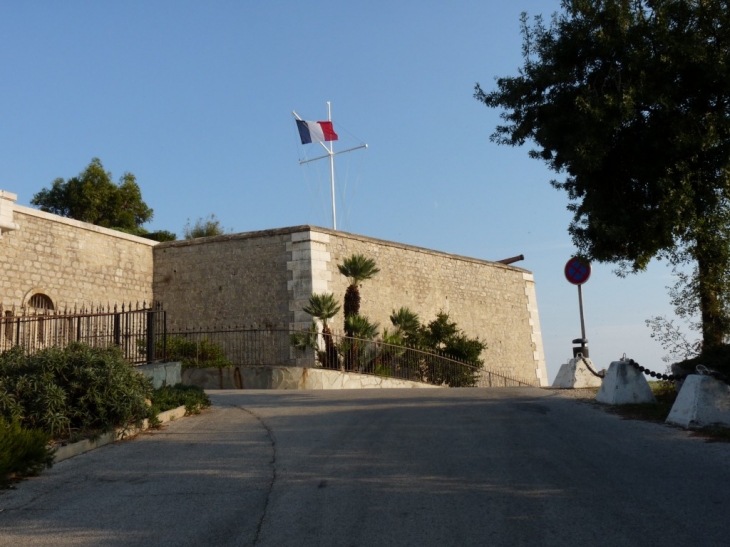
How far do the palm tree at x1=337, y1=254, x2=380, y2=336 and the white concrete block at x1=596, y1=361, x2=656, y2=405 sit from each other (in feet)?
43.8

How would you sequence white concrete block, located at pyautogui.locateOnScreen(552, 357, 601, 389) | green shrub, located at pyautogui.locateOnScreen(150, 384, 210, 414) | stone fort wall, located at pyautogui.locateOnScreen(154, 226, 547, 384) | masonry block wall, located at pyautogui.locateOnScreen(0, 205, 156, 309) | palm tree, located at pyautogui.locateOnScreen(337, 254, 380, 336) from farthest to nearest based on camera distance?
palm tree, located at pyautogui.locateOnScreen(337, 254, 380, 336)
stone fort wall, located at pyautogui.locateOnScreen(154, 226, 547, 384)
masonry block wall, located at pyautogui.locateOnScreen(0, 205, 156, 309)
white concrete block, located at pyautogui.locateOnScreen(552, 357, 601, 389)
green shrub, located at pyautogui.locateOnScreen(150, 384, 210, 414)

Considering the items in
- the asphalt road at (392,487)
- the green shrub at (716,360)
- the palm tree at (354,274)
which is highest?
the palm tree at (354,274)

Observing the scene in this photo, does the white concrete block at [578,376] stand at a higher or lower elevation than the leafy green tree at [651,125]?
lower

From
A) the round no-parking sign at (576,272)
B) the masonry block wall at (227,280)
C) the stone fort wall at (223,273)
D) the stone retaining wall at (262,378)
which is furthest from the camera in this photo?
the masonry block wall at (227,280)

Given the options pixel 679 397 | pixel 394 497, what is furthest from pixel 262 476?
pixel 679 397

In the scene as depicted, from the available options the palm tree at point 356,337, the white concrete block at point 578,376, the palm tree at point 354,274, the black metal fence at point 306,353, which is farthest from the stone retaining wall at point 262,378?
the white concrete block at point 578,376

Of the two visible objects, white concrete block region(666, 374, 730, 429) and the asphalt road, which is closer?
the asphalt road

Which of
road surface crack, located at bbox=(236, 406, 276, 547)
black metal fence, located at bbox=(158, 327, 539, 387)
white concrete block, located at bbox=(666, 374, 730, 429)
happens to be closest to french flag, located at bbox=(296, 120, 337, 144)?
black metal fence, located at bbox=(158, 327, 539, 387)

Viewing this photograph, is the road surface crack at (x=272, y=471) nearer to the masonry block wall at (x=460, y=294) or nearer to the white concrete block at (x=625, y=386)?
the white concrete block at (x=625, y=386)

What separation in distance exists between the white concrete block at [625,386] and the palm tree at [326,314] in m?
11.7

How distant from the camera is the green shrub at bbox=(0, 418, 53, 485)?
7656mm

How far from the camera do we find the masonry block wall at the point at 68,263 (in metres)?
21.0

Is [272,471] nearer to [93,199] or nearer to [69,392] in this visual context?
[69,392]

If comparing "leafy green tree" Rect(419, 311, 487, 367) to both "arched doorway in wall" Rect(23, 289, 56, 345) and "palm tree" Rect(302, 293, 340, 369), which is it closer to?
"palm tree" Rect(302, 293, 340, 369)
